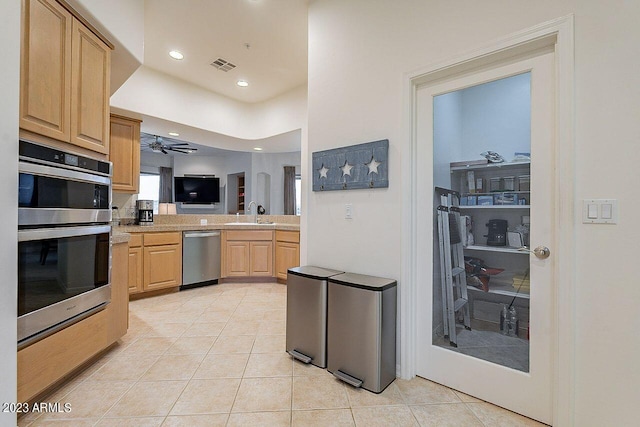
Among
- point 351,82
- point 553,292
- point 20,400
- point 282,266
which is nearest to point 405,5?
point 351,82

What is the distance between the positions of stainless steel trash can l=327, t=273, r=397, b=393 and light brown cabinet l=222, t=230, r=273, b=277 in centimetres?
269

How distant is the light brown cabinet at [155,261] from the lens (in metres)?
3.59

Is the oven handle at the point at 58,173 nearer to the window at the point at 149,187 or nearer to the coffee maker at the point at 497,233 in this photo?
the coffee maker at the point at 497,233

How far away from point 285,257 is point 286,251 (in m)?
0.09

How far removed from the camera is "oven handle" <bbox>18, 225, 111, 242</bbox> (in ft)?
4.87

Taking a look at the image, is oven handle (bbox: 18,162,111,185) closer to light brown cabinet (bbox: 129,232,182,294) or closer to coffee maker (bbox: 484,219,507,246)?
light brown cabinet (bbox: 129,232,182,294)

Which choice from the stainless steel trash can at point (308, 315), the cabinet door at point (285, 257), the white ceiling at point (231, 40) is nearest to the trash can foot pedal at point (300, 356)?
the stainless steel trash can at point (308, 315)

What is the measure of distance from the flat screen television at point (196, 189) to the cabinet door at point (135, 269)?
3.89 m

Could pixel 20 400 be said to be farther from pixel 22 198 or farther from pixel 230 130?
pixel 230 130

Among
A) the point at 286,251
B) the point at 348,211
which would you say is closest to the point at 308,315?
the point at 348,211

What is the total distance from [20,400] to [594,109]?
10.2 feet

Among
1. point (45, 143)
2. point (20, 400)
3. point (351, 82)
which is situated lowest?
point (20, 400)

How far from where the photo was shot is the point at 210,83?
4062 millimetres

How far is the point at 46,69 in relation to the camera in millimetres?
1646
